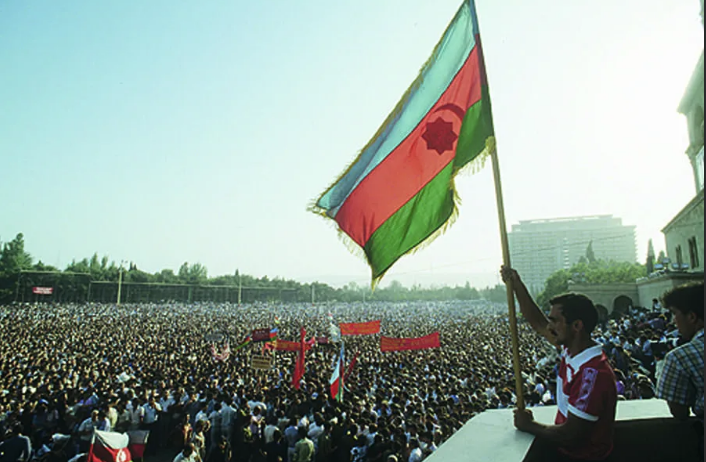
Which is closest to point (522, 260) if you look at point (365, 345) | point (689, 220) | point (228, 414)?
point (689, 220)

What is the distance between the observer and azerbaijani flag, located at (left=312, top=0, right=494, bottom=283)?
13.4 feet

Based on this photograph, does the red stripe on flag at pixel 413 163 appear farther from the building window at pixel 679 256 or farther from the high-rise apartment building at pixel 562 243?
the high-rise apartment building at pixel 562 243

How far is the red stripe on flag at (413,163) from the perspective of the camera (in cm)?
417

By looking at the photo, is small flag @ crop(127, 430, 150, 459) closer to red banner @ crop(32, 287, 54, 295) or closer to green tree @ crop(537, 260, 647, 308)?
green tree @ crop(537, 260, 647, 308)

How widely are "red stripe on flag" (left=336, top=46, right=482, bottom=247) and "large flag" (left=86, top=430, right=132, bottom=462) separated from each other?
4.33 m

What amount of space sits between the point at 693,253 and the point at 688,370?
27.0 meters

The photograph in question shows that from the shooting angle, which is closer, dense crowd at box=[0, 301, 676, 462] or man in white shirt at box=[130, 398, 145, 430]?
dense crowd at box=[0, 301, 676, 462]

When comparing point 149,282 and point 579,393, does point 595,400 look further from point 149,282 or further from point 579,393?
point 149,282

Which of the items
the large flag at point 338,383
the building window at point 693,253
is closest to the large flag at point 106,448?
the large flag at point 338,383

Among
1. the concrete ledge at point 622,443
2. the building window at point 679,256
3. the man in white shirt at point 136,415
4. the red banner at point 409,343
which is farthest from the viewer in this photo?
the building window at point 679,256

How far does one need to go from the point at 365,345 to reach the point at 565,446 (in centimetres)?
1856

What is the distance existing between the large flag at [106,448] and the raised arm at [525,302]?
18.5 feet

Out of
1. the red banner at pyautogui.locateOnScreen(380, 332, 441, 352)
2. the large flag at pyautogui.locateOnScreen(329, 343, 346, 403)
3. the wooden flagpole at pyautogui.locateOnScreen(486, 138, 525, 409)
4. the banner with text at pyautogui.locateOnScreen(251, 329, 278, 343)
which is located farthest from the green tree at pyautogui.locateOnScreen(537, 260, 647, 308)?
the wooden flagpole at pyautogui.locateOnScreen(486, 138, 525, 409)

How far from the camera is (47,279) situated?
202ft
